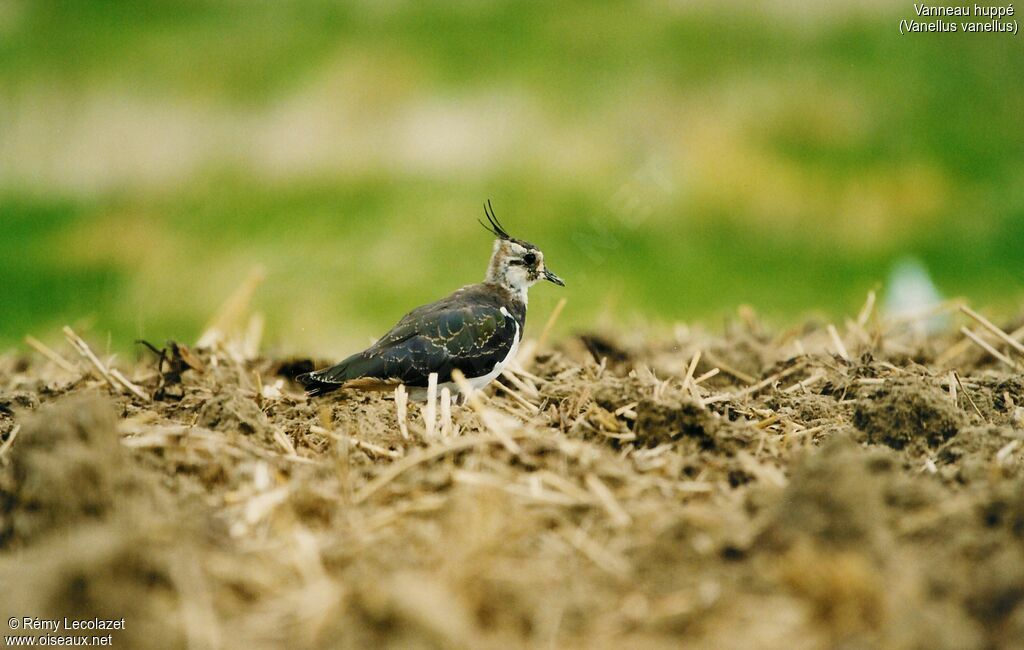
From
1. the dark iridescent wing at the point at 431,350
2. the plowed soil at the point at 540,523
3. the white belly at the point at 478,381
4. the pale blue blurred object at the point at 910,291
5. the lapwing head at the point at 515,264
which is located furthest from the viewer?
the pale blue blurred object at the point at 910,291

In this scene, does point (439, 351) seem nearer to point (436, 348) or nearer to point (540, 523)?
point (436, 348)

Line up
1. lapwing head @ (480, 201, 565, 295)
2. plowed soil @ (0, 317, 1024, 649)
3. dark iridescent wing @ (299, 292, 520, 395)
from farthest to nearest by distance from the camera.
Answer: lapwing head @ (480, 201, 565, 295)
dark iridescent wing @ (299, 292, 520, 395)
plowed soil @ (0, 317, 1024, 649)

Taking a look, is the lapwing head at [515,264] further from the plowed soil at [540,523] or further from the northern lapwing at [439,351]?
the plowed soil at [540,523]

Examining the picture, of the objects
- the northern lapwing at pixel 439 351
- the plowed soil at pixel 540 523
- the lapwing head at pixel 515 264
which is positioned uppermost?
the lapwing head at pixel 515 264

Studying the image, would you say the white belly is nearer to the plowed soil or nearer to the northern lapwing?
the northern lapwing

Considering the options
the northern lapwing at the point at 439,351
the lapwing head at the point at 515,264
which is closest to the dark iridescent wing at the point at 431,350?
the northern lapwing at the point at 439,351

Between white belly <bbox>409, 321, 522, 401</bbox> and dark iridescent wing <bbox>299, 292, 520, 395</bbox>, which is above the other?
dark iridescent wing <bbox>299, 292, 520, 395</bbox>

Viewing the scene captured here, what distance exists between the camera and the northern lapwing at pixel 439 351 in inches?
248

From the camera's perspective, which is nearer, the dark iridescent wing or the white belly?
the dark iridescent wing

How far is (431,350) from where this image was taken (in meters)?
6.59

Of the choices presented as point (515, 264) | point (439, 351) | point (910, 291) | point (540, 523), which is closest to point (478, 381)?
point (439, 351)

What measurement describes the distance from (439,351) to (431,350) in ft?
0.15

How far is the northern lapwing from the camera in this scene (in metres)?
6.30

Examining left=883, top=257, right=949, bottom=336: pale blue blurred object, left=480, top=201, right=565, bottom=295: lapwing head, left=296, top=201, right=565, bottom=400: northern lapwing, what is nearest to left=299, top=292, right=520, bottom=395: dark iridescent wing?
left=296, top=201, right=565, bottom=400: northern lapwing
